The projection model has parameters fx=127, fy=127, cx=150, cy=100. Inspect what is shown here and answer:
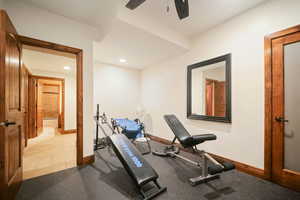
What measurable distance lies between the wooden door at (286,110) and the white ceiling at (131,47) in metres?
1.75

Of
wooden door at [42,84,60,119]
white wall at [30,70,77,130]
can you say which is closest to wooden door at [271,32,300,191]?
white wall at [30,70,77,130]

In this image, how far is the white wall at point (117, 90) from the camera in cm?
410

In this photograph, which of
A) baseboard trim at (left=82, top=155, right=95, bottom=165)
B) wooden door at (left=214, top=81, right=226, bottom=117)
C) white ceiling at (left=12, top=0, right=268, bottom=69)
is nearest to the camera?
white ceiling at (left=12, top=0, right=268, bottom=69)

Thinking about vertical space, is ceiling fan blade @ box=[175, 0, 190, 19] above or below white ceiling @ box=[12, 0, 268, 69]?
below

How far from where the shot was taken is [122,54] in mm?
3402

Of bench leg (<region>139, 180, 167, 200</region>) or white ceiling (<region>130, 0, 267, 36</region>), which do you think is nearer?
bench leg (<region>139, 180, 167, 200</region>)

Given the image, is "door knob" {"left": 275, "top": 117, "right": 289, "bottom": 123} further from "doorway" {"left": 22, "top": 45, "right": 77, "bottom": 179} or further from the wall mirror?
"doorway" {"left": 22, "top": 45, "right": 77, "bottom": 179}

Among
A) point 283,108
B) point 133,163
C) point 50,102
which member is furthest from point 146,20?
point 50,102

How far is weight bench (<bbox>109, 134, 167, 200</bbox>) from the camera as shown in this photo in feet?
4.98

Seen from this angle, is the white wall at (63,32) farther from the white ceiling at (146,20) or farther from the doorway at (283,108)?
the doorway at (283,108)

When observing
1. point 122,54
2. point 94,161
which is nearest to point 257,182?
point 94,161

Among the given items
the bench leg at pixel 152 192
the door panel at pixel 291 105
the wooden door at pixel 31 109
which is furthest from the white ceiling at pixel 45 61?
the door panel at pixel 291 105

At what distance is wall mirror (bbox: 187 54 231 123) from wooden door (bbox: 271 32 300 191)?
24.6 inches

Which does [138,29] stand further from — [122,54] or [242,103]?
[242,103]
